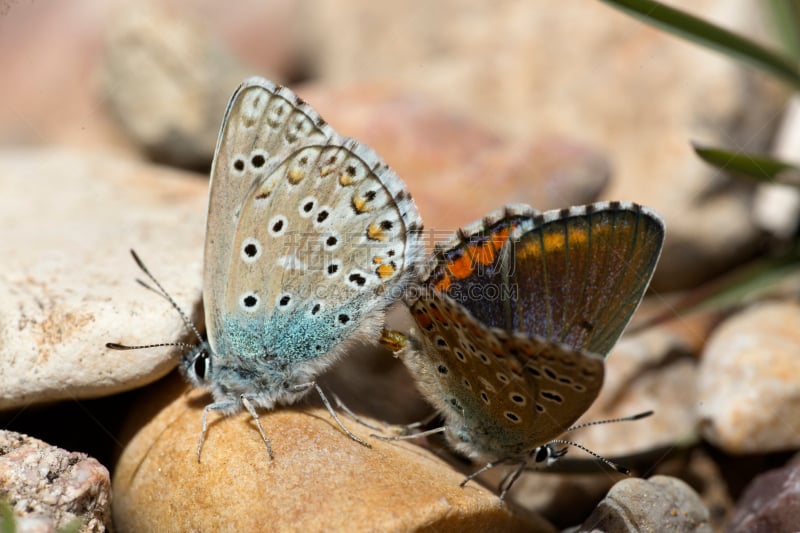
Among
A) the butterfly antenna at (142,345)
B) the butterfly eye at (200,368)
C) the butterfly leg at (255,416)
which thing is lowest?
the butterfly leg at (255,416)

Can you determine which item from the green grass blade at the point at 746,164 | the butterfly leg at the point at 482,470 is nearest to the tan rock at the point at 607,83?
the green grass blade at the point at 746,164

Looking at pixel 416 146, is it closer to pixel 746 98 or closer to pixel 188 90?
pixel 188 90

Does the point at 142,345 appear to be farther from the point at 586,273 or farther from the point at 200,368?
the point at 586,273

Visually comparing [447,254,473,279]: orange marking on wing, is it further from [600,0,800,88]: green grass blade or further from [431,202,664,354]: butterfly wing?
[600,0,800,88]: green grass blade

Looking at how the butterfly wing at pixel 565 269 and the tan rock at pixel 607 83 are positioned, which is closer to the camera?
the butterfly wing at pixel 565 269

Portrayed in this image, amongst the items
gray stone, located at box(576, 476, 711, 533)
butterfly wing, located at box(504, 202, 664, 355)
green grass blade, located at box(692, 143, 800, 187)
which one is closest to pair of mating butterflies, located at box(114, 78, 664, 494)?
butterfly wing, located at box(504, 202, 664, 355)

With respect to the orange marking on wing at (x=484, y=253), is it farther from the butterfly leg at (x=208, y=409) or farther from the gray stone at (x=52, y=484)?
the gray stone at (x=52, y=484)

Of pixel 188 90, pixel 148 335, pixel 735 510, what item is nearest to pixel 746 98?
pixel 735 510
